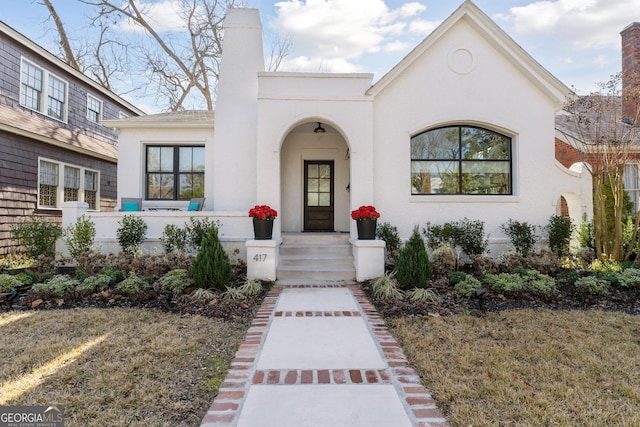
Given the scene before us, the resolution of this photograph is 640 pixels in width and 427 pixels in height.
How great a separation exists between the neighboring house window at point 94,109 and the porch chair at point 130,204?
245 inches

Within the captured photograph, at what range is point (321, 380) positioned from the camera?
2979 mm

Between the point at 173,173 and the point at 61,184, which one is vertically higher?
the point at 173,173

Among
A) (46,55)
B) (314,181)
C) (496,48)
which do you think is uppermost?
(46,55)

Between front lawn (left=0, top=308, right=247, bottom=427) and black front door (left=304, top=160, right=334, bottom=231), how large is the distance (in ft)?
18.7

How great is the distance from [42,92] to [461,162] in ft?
42.3

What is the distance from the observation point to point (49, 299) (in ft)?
18.2

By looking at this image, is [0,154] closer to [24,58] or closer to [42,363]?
[24,58]

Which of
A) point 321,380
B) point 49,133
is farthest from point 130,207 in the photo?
point 321,380

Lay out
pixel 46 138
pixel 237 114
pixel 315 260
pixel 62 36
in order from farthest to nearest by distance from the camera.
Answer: pixel 62 36
pixel 46 138
pixel 237 114
pixel 315 260

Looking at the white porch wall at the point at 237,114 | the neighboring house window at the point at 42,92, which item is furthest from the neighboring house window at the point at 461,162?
the neighboring house window at the point at 42,92

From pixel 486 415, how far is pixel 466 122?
7.24 meters

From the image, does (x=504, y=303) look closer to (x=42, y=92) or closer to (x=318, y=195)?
(x=318, y=195)

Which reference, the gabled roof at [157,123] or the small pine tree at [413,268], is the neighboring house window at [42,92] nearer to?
the gabled roof at [157,123]

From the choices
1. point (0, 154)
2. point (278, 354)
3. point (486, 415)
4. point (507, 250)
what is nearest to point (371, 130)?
point (507, 250)
